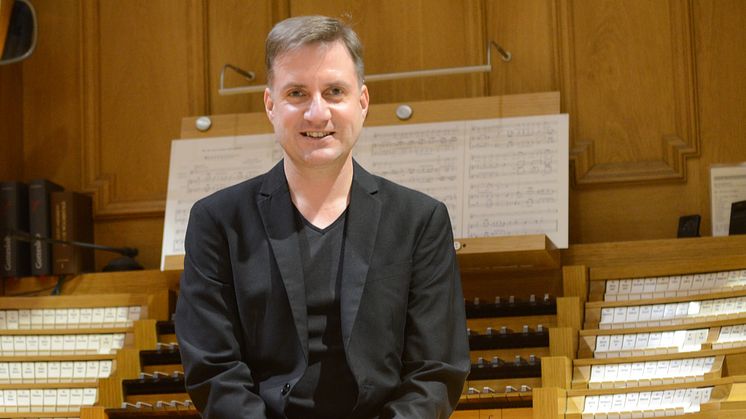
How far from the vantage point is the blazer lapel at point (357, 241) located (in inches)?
44.5

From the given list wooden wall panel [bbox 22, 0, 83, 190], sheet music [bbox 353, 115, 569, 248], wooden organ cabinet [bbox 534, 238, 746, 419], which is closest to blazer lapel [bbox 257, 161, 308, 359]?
wooden organ cabinet [bbox 534, 238, 746, 419]

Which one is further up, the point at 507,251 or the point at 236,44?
the point at 236,44

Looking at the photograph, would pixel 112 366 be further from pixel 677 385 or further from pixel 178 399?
pixel 677 385

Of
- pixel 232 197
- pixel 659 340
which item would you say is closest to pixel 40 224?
pixel 659 340

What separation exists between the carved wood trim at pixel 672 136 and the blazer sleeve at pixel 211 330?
71.2 inches

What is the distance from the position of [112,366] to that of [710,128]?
155 cm

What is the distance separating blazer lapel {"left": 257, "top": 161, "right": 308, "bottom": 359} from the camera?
1.12m

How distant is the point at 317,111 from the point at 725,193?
181 centimetres

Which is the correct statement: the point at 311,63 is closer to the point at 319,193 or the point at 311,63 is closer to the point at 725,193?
the point at 319,193

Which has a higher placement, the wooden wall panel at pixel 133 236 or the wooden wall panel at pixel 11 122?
the wooden wall panel at pixel 11 122

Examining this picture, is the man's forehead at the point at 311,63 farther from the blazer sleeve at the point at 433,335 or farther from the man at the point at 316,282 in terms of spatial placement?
the blazer sleeve at the point at 433,335

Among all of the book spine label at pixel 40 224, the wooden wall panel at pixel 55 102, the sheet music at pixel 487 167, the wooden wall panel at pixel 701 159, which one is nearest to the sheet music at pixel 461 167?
the sheet music at pixel 487 167

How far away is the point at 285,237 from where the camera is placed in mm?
1159

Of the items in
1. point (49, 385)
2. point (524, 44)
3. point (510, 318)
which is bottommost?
point (49, 385)
